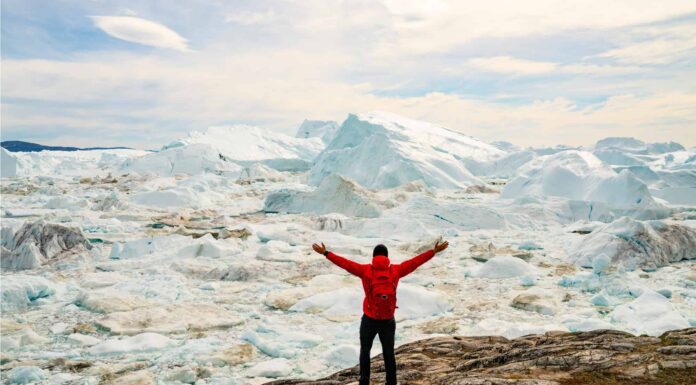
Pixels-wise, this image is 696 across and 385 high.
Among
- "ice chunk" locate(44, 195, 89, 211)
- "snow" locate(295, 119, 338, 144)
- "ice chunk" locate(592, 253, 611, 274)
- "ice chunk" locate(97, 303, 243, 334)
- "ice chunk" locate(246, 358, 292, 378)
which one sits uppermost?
"snow" locate(295, 119, 338, 144)

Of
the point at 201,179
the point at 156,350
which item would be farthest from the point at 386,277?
the point at 201,179

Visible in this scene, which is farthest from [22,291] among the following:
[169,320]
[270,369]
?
[270,369]

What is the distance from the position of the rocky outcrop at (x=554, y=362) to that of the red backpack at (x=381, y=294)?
2.20ft

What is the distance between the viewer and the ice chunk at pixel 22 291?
326 inches

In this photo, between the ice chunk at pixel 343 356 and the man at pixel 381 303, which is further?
the ice chunk at pixel 343 356

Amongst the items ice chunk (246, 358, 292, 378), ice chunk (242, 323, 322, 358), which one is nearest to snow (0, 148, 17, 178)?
ice chunk (242, 323, 322, 358)

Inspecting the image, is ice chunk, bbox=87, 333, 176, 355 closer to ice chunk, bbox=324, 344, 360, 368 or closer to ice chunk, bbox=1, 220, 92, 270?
ice chunk, bbox=324, 344, 360, 368

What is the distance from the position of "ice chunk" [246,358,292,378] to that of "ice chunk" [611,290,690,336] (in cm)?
465

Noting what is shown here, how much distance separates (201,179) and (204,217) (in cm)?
1103

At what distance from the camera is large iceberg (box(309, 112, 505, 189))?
29.2 meters

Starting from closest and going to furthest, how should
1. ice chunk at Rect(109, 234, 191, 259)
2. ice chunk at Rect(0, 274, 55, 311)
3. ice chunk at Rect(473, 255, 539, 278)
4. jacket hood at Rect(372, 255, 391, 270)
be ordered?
jacket hood at Rect(372, 255, 391, 270) < ice chunk at Rect(0, 274, 55, 311) < ice chunk at Rect(473, 255, 539, 278) < ice chunk at Rect(109, 234, 191, 259)

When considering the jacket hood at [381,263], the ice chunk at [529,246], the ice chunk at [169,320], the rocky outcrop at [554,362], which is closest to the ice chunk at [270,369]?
the rocky outcrop at [554,362]

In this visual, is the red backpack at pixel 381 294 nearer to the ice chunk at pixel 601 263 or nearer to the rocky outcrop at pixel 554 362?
the rocky outcrop at pixel 554 362

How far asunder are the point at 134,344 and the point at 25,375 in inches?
48.2
